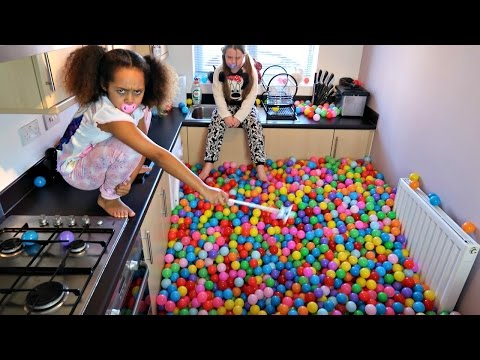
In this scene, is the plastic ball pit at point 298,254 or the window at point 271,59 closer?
the plastic ball pit at point 298,254

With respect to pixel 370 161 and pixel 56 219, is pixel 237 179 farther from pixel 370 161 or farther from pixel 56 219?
pixel 56 219

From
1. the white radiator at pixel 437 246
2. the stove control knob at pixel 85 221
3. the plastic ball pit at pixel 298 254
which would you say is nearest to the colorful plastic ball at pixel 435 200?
the white radiator at pixel 437 246

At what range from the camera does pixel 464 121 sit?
73.1 inches

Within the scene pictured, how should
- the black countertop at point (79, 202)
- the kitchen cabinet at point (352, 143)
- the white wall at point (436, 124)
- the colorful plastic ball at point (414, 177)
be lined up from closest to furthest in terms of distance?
the black countertop at point (79, 202) < the white wall at point (436, 124) < the colorful plastic ball at point (414, 177) < the kitchen cabinet at point (352, 143)

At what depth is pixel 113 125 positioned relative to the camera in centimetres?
131

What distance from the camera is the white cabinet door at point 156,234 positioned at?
5.59 feet

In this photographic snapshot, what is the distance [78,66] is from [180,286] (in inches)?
49.4

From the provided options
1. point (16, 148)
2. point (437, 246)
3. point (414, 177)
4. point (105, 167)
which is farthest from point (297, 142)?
point (16, 148)

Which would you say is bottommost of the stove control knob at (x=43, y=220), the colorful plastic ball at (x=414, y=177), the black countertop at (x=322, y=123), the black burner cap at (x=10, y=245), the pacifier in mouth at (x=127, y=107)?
the colorful plastic ball at (x=414, y=177)

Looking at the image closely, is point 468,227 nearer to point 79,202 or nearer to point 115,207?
point 115,207

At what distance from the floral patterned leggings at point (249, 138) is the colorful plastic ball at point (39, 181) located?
1.40 metres

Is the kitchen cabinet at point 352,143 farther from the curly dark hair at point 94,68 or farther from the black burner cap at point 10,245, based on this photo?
the black burner cap at point 10,245

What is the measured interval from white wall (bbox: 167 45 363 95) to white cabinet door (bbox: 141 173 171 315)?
1.47 meters
